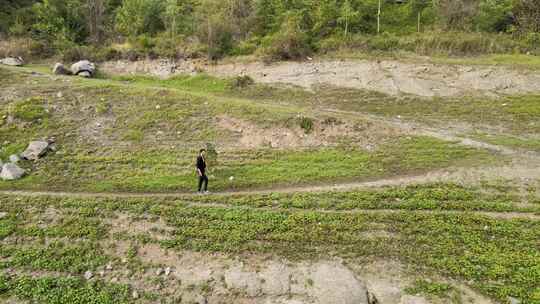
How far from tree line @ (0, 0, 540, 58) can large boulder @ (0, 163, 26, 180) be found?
16.7 meters

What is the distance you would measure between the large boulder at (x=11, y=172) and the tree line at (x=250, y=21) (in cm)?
1667

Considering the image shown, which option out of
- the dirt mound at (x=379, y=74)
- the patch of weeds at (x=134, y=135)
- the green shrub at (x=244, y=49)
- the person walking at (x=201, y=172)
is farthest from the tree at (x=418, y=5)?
the person walking at (x=201, y=172)

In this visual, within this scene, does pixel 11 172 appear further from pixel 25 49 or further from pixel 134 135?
pixel 25 49

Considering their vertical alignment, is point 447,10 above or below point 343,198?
above

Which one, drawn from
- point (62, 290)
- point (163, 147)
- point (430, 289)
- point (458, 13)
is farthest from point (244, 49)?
point (430, 289)

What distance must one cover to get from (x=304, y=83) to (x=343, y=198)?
13.1 m

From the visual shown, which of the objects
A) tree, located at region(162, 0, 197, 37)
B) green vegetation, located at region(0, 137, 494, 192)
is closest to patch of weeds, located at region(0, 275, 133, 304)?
green vegetation, located at region(0, 137, 494, 192)

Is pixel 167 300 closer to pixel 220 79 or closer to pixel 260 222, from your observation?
pixel 260 222

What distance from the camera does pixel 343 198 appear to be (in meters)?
11.7

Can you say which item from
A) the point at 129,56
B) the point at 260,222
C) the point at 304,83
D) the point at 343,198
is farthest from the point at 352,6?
the point at 260,222

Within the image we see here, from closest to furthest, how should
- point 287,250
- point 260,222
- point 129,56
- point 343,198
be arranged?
point 287,250 < point 260,222 < point 343,198 < point 129,56

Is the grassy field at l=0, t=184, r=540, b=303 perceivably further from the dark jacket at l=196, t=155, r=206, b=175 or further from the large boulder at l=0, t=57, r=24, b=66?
the large boulder at l=0, t=57, r=24, b=66

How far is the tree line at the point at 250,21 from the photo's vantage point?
87.5 ft

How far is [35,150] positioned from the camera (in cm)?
1438
